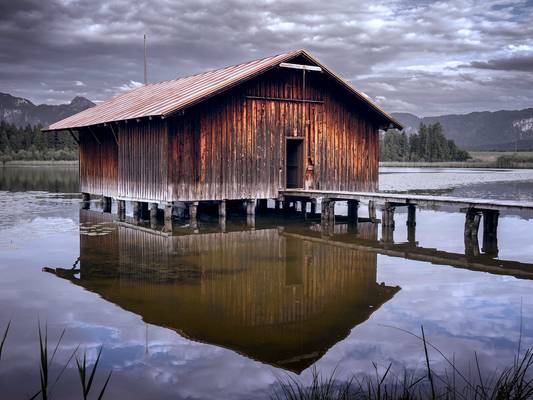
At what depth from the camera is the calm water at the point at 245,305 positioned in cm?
681

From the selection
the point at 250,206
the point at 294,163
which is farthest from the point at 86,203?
the point at 250,206

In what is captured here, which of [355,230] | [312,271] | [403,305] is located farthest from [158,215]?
[403,305]

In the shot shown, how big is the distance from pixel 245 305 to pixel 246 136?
41.7 ft

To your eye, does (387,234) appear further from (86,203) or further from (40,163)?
(40,163)

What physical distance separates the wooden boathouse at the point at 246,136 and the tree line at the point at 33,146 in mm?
76819

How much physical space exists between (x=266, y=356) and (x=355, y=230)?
12.8 meters

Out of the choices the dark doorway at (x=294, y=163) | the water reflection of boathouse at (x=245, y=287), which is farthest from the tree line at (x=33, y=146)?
the water reflection of boathouse at (x=245, y=287)

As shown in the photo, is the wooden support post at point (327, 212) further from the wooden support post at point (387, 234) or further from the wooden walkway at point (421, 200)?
the wooden support post at point (387, 234)

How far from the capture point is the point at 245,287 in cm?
1079

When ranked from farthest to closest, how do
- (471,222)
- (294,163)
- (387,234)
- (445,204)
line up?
(294,163), (387,234), (445,204), (471,222)

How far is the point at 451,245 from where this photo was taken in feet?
53.5

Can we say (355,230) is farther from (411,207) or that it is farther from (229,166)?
(229,166)

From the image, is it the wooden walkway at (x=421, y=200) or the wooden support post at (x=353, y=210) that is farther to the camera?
the wooden support post at (x=353, y=210)

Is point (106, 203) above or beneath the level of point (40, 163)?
beneath
